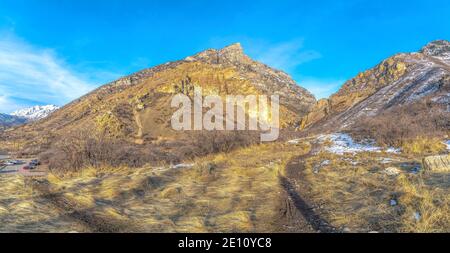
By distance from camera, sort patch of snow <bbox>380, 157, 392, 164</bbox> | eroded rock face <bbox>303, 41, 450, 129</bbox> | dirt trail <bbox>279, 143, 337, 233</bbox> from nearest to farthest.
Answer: dirt trail <bbox>279, 143, 337, 233</bbox>
patch of snow <bbox>380, 157, 392, 164</bbox>
eroded rock face <bbox>303, 41, 450, 129</bbox>

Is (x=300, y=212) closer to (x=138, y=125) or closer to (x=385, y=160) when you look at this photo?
(x=385, y=160)

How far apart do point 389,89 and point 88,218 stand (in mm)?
61819

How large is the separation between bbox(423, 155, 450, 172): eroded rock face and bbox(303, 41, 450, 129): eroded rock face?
29.0 m

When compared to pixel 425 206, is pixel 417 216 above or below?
below

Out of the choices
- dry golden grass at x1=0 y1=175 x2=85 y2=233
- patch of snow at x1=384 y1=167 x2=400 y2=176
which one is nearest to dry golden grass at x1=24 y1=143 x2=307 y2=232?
dry golden grass at x1=0 y1=175 x2=85 y2=233

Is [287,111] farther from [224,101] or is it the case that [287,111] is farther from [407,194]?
[407,194]

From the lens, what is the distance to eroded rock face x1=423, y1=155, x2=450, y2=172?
1050 centimetres

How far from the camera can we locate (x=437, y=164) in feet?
35.5

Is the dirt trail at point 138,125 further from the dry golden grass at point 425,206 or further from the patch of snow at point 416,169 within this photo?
the dry golden grass at point 425,206

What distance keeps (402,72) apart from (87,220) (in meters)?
74.3

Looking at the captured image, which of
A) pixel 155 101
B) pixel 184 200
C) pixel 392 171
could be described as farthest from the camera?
pixel 155 101

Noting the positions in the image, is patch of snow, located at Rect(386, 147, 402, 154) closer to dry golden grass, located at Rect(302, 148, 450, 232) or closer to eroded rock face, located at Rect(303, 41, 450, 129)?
dry golden grass, located at Rect(302, 148, 450, 232)

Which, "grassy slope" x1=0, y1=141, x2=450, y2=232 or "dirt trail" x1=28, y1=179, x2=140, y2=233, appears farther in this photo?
"grassy slope" x1=0, y1=141, x2=450, y2=232
